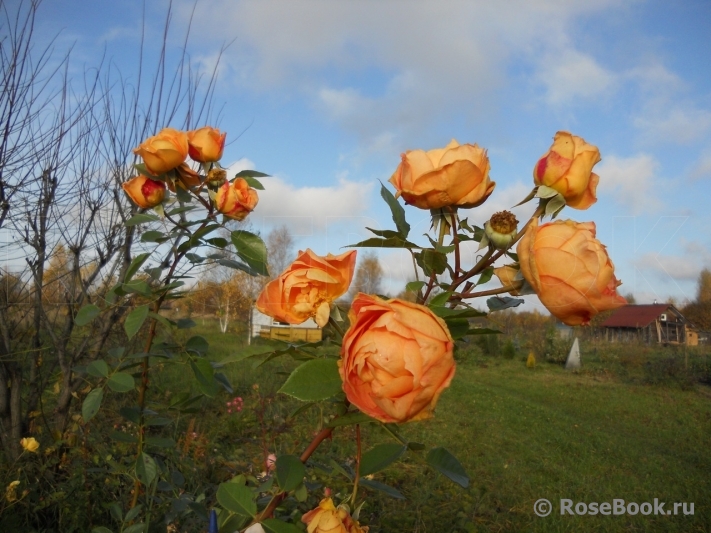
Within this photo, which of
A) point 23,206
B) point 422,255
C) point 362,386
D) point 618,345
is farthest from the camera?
point 618,345

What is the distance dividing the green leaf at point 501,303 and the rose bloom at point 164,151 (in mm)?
543

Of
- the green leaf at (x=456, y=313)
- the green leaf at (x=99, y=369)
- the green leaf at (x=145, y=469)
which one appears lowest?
the green leaf at (x=145, y=469)

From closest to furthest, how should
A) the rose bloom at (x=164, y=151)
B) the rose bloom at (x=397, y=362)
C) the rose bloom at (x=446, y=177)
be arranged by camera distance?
the rose bloom at (x=397, y=362)
the rose bloom at (x=446, y=177)
the rose bloom at (x=164, y=151)

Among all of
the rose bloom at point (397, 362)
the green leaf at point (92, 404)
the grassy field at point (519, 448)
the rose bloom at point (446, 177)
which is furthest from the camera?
the grassy field at point (519, 448)

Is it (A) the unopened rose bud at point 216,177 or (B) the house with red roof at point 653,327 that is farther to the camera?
(B) the house with red roof at point 653,327

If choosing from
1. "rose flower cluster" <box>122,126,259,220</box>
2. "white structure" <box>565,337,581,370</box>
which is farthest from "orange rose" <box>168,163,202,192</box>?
"white structure" <box>565,337,581,370</box>

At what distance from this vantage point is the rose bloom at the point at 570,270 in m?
0.44

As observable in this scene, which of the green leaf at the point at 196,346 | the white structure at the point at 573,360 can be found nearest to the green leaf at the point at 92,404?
the green leaf at the point at 196,346

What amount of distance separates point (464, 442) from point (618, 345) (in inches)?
301

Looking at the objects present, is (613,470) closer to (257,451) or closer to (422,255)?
(257,451)

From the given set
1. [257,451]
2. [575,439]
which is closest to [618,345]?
[575,439]

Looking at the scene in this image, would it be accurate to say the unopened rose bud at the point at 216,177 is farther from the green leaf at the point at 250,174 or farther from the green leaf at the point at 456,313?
the green leaf at the point at 456,313

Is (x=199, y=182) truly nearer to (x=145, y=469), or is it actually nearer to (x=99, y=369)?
(x=99, y=369)

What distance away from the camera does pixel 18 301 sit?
213 cm
